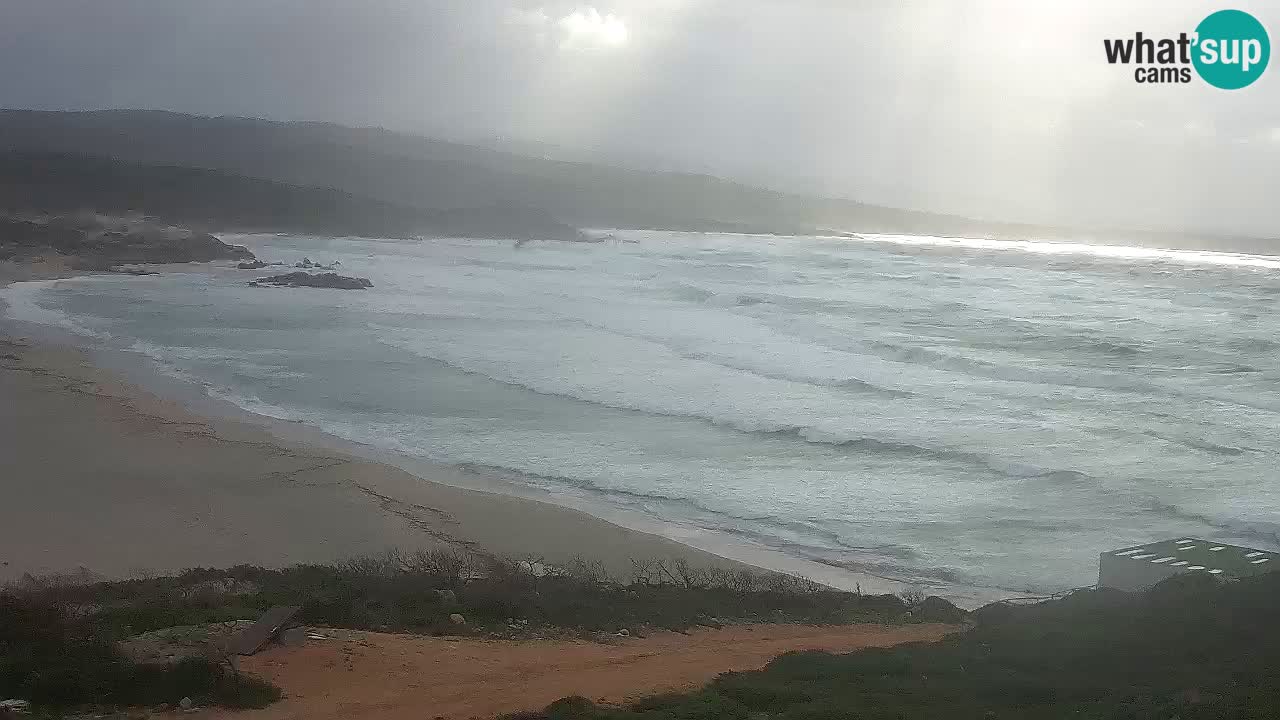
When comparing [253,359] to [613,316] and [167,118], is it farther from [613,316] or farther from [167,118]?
[167,118]

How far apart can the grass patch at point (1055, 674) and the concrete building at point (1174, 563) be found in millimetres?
936

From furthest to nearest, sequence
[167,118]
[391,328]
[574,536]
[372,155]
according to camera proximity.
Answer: [167,118], [372,155], [391,328], [574,536]

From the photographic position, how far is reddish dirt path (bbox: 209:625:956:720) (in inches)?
296

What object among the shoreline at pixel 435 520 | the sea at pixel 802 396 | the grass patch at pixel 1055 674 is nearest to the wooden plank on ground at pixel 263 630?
the grass patch at pixel 1055 674

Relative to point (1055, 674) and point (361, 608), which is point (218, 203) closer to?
point (361, 608)

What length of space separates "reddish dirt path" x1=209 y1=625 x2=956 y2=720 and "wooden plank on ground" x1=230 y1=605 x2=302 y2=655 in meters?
0.10

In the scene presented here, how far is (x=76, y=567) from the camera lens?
37.6 feet

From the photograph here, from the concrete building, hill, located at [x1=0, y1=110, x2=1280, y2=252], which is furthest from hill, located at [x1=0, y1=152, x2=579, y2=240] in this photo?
the concrete building

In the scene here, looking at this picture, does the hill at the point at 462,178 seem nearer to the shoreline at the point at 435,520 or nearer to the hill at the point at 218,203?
the hill at the point at 218,203

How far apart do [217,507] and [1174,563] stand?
40.3 feet

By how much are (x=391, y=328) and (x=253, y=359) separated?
27.6ft

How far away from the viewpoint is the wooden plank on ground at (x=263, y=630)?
319 inches

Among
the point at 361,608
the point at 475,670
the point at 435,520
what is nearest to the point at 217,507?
the point at 435,520

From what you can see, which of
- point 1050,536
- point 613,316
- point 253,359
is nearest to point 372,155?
point 613,316
